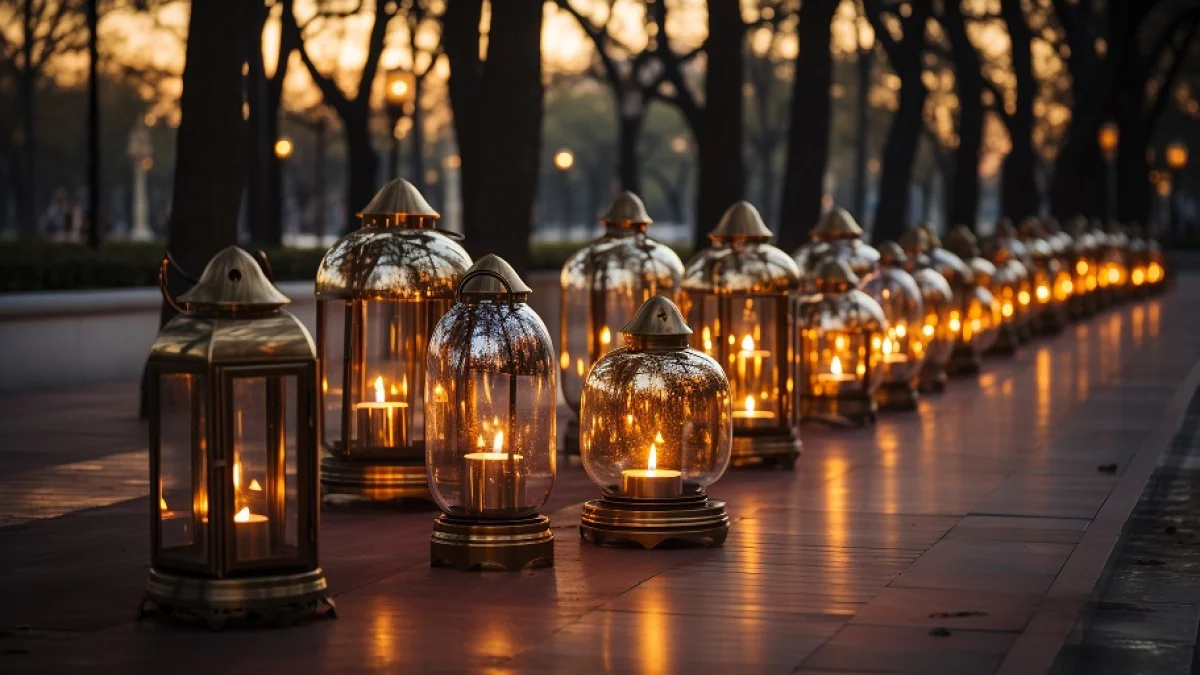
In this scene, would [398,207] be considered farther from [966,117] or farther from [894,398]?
[966,117]

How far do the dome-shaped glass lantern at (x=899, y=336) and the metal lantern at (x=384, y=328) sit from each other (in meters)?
7.70

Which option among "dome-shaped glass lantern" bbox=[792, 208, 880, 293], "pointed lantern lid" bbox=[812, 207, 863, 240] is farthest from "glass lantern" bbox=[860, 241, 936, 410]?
"pointed lantern lid" bbox=[812, 207, 863, 240]

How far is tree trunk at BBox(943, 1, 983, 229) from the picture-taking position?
45.3 m

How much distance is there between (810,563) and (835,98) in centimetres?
8928

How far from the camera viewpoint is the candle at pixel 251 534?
8820 mm

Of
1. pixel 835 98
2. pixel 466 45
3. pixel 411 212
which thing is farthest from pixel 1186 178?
pixel 411 212

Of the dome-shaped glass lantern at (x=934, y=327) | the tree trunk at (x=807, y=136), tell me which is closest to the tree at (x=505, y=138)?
the dome-shaped glass lantern at (x=934, y=327)

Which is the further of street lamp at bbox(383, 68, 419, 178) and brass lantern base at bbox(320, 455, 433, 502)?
street lamp at bbox(383, 68, 419, 178)

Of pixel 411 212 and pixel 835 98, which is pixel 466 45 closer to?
pixel 411 212

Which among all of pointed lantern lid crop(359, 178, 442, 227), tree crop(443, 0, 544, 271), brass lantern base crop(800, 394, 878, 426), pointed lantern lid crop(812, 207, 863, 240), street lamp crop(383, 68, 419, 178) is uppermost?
→ street lamp crop(383, 68, 419, 178)

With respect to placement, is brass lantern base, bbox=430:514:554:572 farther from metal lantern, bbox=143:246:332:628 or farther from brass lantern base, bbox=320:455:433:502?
brass lantern base, bbox=320:455:433:502

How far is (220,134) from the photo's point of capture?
18578mm

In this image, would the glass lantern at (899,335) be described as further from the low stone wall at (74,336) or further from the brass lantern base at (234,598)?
the brass lantern base at (234,598)

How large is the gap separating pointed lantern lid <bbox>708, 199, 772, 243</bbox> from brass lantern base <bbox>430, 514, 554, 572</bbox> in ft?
17.4
